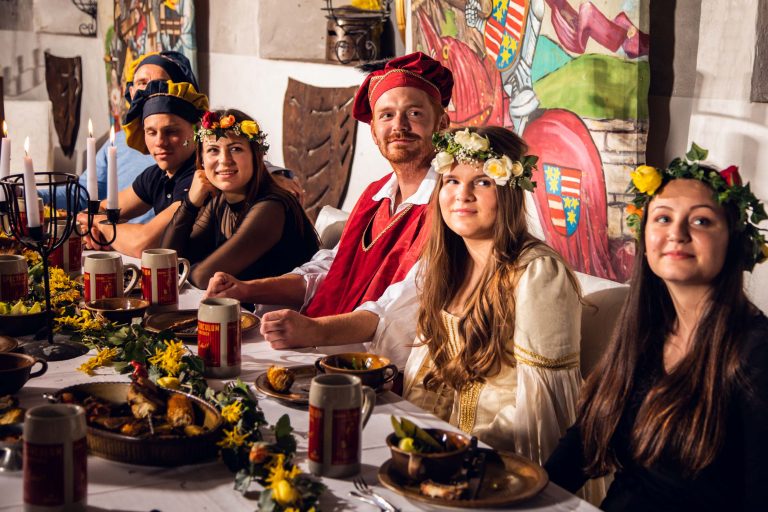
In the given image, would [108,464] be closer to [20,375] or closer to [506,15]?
[20,375]

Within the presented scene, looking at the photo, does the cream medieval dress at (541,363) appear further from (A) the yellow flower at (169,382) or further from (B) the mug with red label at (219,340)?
(A) the yellow flower at (169,382)

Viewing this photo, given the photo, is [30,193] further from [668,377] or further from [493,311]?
[668,377]

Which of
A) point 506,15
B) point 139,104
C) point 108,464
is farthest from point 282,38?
point 108,464

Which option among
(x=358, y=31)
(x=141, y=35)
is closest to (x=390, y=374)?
(x=358, y=31)

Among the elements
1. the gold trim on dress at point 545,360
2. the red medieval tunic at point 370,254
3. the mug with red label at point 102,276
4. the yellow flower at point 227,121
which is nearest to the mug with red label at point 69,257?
the mug with red label at point 102,276

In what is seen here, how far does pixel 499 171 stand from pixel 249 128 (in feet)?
4.52

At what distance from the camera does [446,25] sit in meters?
3.69

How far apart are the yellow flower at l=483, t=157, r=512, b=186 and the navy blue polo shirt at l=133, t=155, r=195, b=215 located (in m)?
2.02

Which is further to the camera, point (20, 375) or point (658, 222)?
point (20, 375)

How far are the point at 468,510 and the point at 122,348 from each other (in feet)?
3.78

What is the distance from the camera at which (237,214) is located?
3547 mm

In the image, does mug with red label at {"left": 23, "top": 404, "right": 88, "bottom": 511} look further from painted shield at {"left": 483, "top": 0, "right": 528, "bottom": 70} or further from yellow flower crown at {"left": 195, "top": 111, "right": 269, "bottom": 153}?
painted shield at {"left": 483, "top": 0, "right": 528, "bottom": 70}

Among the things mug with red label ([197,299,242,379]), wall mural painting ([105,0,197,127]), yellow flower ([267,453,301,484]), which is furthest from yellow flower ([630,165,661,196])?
wall mural painting ([105,0,197,127])

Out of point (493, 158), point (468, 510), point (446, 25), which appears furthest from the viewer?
point (446, 25)
